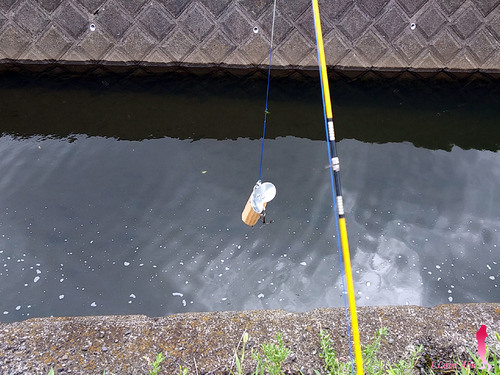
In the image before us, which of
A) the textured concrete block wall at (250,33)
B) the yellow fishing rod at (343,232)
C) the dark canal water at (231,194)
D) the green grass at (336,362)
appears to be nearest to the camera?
the yellow fishing rod at (343,232)

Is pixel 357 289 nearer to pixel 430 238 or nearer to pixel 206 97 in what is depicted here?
pixel 430 238

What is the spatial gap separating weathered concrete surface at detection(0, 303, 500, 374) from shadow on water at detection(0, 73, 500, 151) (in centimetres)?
357

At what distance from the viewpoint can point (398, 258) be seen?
445 cm

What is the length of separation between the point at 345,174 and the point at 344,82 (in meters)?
2.18

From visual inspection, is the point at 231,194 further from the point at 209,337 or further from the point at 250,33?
the point at 250,33

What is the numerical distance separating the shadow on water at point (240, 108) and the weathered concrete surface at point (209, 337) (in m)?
3.57

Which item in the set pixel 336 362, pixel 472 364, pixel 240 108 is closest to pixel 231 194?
pixel 240 108

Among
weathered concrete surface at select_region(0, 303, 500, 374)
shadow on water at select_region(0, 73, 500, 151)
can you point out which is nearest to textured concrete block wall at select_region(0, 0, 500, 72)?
shadow on water at select_region(0, 73, 500, 151)

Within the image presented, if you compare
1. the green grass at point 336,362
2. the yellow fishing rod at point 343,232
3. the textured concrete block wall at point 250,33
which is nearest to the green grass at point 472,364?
the green grass at point 336,362

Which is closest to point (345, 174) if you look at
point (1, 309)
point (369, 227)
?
point (369, 227)

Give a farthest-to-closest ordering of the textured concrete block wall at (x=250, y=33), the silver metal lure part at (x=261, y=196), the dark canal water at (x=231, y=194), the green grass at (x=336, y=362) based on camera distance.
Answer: the textured concrete block wall at (x=250, y=33)
the dark canal water at (x=231, y=194)
the silver metal lure part at (x=261, y=196)
the green grass at (x=336, y=362)

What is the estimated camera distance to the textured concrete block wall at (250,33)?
20.9ft

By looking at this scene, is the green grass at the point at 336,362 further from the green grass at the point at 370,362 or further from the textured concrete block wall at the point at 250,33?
the textured concrete block wall at the point at 250,33

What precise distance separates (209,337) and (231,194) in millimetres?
2588
